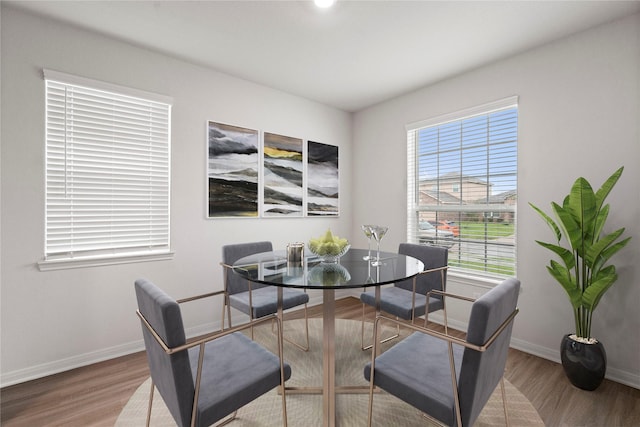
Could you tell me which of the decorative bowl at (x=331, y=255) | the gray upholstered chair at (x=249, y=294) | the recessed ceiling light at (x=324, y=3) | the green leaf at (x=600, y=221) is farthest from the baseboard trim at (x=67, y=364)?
the green leaf at (x=600, y=221)

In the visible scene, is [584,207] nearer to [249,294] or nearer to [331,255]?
[331,255]

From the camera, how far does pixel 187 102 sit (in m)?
3.10

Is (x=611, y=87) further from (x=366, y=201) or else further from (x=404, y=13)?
(x=366, y=201)

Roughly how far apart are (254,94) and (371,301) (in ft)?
8.90

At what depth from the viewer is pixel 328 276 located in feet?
5.87

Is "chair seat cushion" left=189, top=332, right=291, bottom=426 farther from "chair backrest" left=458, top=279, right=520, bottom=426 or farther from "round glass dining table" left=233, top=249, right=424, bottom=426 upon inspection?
"chair backrest" left=458, top=279, right=520, bottom=426

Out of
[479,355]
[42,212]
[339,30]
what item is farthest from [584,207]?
[42,212]

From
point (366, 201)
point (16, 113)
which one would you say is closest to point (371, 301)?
point (366, 201)

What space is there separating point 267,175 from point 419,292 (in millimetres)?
2182

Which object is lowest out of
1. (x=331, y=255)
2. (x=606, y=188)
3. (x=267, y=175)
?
(x=331, y=255)

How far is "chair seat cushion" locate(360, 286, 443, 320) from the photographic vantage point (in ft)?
7.90

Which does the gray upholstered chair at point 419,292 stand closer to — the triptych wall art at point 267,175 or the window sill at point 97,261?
the triptych wall art at point 267,175

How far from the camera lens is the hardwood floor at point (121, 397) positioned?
1.92 metres

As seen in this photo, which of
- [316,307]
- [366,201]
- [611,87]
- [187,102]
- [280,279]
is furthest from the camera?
[366,201]
